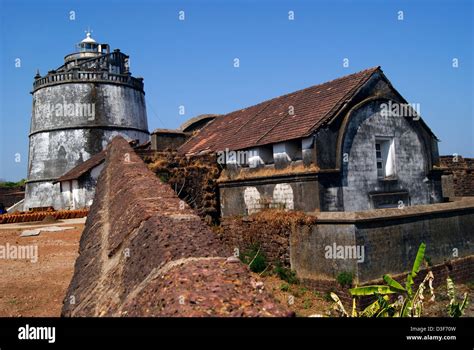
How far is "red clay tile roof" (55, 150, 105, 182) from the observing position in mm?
27359

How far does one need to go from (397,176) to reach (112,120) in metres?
24.1

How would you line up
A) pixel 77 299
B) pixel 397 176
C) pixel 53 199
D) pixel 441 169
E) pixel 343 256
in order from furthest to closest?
1. pixel 53 199
2. pixel 441 169
3. pixel 397 176
4. pixel 343 256
5. pixel 77 299

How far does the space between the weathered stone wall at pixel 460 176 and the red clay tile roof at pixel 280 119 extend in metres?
10.1

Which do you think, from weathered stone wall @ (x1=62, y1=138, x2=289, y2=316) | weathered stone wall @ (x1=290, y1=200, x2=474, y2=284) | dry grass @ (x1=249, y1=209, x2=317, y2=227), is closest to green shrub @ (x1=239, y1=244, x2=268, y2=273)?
dry grass @ (x1=249, y1=209, x2=317, y2=227)

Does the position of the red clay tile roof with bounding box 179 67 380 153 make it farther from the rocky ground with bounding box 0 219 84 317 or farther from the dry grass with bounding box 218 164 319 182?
the rocky ground with bounding box 0 219 84 317

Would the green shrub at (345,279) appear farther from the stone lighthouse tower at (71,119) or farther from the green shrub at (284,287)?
the stone lighthouse tower at (71,119)

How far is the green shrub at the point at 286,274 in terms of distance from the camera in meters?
12.5

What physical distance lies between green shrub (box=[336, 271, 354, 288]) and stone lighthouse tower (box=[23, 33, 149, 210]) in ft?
82.2

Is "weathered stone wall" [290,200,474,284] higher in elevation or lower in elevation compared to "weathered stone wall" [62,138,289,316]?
lower

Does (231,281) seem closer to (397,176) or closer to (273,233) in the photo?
(273,233)

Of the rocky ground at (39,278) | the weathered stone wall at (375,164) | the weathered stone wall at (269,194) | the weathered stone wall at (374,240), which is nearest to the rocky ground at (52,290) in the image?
the rocky ground at (39,278)

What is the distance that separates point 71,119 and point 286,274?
25082 mm
